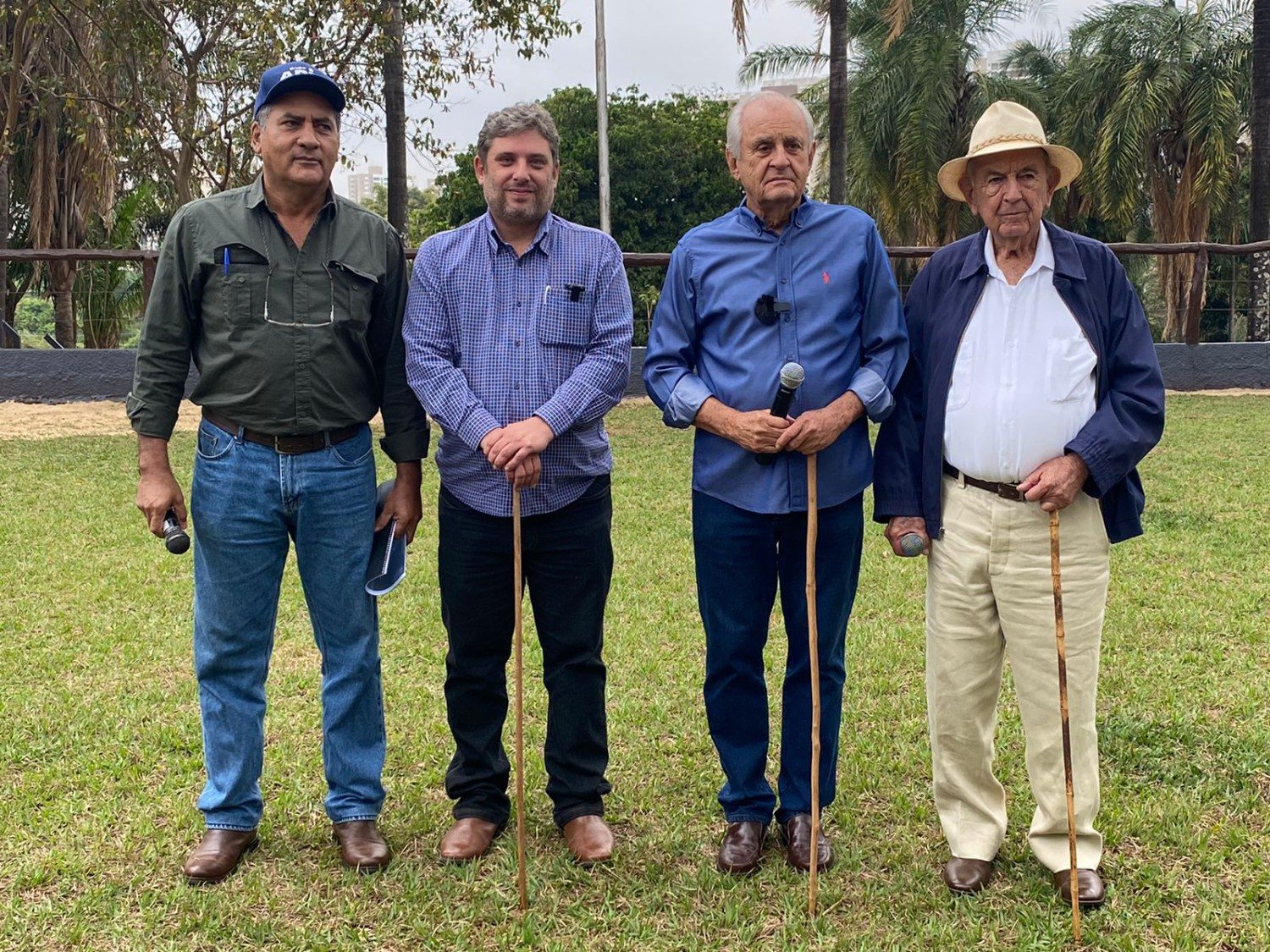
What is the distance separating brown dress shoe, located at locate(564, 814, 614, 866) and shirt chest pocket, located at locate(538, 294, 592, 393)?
1.25 metres

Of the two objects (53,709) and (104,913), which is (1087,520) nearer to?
(104,913)

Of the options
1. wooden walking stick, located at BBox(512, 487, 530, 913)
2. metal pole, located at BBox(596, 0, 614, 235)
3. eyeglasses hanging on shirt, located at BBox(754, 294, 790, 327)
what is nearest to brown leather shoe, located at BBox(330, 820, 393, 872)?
wooden walking stick, located at BBox(512, 487, 530, 913)

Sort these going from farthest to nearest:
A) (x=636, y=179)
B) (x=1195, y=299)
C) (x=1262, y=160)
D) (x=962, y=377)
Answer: (x=636, y=179), (x=1262, y=160), (x=1195, y=299), (x=962, y=377)

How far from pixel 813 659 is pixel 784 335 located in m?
0.86

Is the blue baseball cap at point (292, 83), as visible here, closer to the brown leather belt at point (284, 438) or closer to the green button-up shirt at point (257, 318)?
the green button-up shirt at point (257, 318)

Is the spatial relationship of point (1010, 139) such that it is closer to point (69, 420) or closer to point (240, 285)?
point (240, 285)

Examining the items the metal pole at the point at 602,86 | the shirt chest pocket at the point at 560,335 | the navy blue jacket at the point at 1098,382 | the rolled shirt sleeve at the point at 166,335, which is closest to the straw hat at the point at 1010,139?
the navy blue jacket at the point at 1098,382

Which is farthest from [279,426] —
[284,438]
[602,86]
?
[602,86]

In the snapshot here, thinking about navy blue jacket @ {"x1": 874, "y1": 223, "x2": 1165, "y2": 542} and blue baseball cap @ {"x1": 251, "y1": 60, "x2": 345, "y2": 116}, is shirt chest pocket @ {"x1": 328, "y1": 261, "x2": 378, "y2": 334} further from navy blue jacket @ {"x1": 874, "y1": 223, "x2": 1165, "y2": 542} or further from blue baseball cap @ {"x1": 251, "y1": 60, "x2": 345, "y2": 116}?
navy blue jacket @ {"x1": 874, "y1": 223, "x2": 1165, "y2": 542}

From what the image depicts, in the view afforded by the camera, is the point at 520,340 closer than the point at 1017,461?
No

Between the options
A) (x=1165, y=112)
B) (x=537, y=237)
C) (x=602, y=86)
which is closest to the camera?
(x=537, y=237)

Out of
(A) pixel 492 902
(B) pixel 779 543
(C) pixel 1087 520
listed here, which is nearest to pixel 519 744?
(A) pixel 492 902

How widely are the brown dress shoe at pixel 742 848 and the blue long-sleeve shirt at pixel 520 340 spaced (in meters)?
1.05

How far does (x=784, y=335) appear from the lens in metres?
3.32
